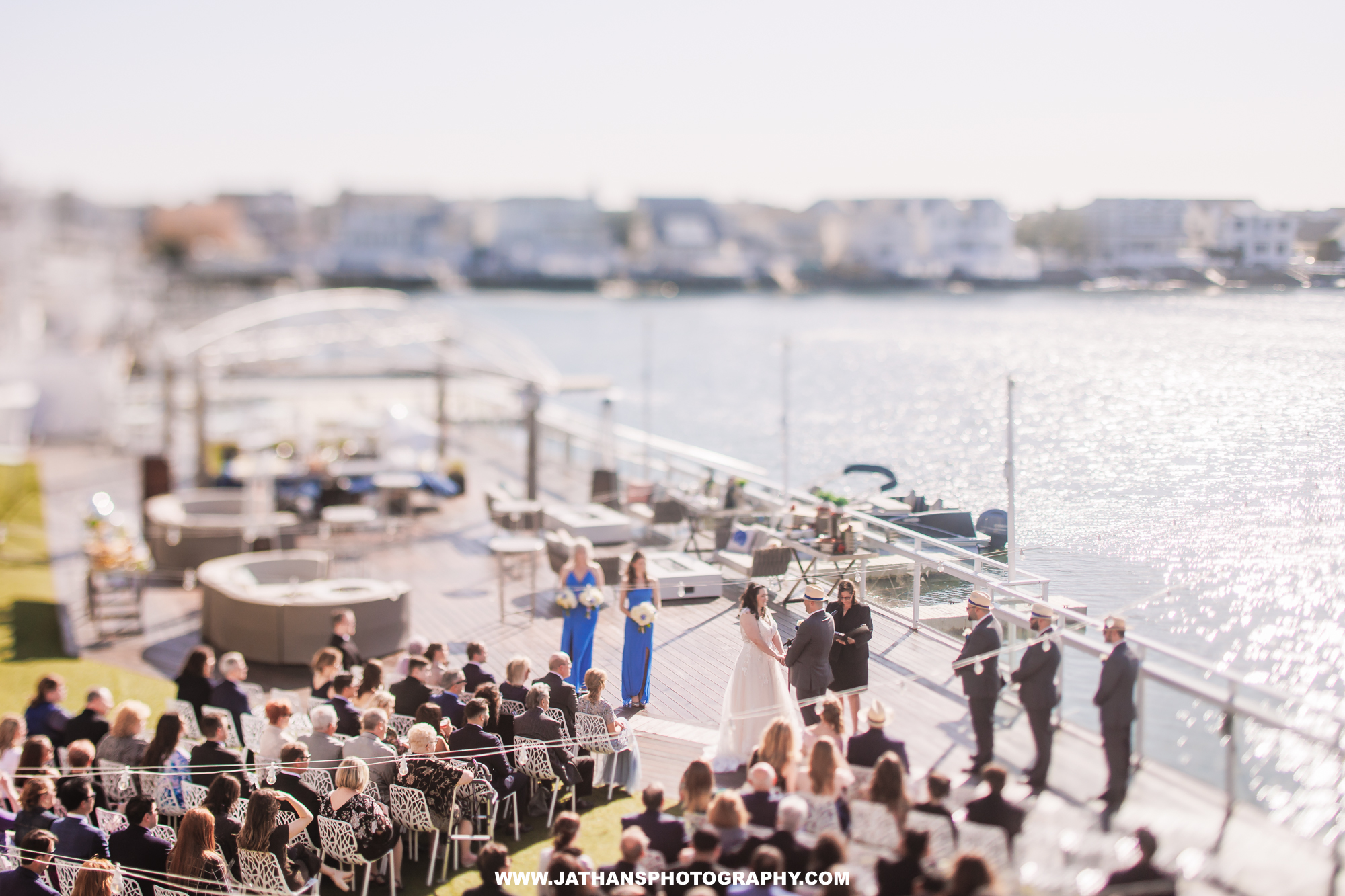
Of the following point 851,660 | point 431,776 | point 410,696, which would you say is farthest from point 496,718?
point 851,660

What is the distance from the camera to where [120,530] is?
17453mm

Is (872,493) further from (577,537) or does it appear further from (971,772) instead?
(971,772)

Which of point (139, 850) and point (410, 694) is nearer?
point (139, 850)

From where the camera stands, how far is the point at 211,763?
8109 millimetres

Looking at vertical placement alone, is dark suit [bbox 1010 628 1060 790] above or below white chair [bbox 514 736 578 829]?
above

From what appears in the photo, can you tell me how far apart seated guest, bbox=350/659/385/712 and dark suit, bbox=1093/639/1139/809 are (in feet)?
18.5

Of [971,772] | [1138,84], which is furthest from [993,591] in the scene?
[1138,84]

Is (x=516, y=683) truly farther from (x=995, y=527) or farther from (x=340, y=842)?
(x=995, y=527)

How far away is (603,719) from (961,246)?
220ft

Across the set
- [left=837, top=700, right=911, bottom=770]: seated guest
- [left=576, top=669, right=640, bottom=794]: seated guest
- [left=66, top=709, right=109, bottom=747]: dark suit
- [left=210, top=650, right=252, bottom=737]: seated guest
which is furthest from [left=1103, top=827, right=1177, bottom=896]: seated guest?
[left=66, top=709, right=109, bottom=747]: dark suit

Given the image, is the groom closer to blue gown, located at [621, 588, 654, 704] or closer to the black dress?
the black dress

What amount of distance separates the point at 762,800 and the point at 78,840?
4601mm

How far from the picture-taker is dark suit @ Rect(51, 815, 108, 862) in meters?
7.07

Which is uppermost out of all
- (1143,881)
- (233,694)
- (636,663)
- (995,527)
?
(995,527)
